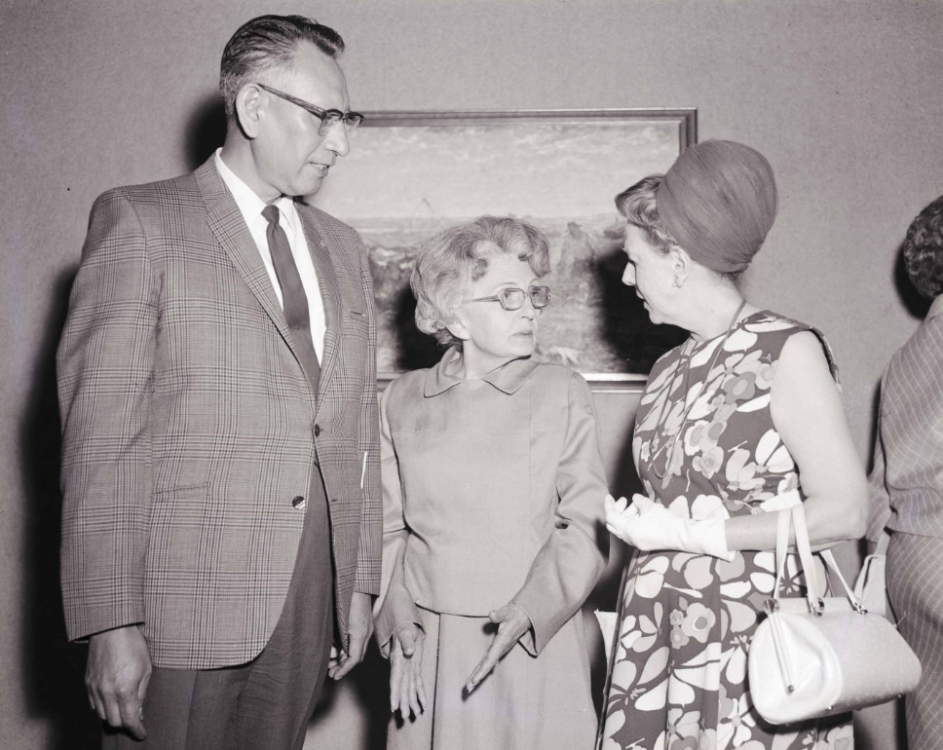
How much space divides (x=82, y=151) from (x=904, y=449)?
2.77m

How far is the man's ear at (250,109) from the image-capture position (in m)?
1.83

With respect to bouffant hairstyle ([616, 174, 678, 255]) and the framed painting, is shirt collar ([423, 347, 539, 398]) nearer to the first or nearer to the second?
bouffant hairstyle ([616, 174, 678, 255])

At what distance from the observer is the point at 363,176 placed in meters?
2.96

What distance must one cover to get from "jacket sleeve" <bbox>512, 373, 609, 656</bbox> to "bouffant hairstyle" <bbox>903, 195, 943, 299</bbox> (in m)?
1.29

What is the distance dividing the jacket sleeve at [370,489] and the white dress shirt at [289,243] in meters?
0.17

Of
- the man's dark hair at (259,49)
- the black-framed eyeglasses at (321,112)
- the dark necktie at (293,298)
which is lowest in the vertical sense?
the dark necktie at (293,298)

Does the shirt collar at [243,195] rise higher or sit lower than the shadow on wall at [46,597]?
higher

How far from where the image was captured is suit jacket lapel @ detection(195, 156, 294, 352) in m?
1.73

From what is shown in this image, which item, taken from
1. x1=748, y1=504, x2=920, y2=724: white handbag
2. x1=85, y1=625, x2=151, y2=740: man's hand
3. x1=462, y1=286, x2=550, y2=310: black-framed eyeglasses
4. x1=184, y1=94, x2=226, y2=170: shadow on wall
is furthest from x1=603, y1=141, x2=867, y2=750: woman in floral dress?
x1=184, y1=94, x2=226, y2=170: shadow on wall

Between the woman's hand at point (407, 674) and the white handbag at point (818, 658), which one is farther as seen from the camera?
the woman's hand at point (407, 674)

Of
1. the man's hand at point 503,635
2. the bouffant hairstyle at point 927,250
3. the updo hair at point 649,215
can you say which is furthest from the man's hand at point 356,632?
the bouffant hairstyle at point 927,250

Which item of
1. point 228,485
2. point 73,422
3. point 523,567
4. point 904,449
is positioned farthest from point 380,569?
point 904,449

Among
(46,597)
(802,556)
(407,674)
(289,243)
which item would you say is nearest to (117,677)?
(407,674)

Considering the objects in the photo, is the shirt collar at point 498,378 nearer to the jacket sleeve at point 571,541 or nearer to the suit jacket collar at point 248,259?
the jacket sleeve at point 571,541
